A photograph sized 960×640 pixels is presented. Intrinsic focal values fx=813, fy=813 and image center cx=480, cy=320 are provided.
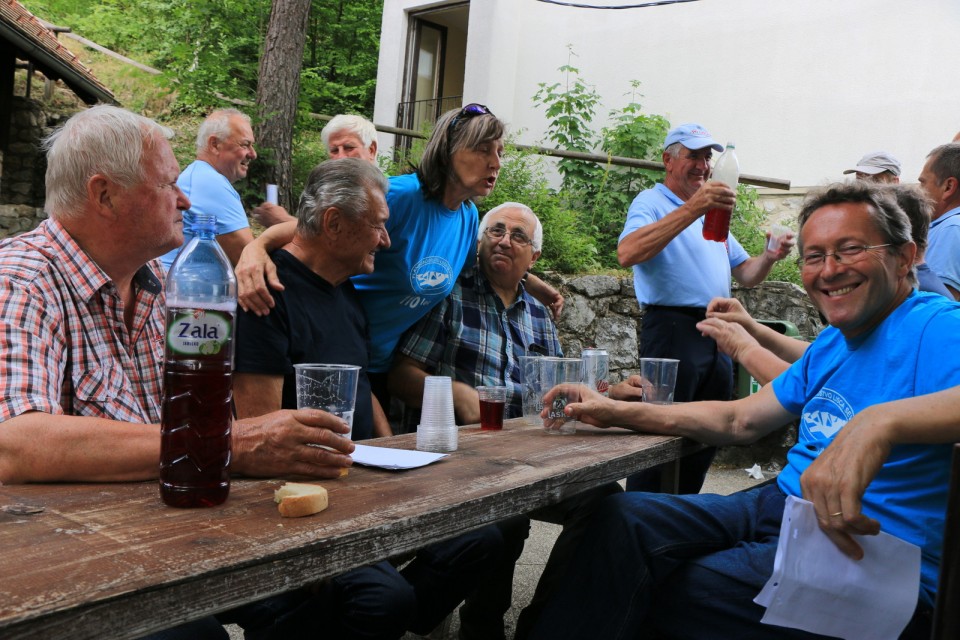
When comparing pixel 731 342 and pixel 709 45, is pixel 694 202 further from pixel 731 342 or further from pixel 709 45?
pixel 709 45

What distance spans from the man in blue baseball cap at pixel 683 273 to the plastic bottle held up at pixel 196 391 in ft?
7.97

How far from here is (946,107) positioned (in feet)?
28.0

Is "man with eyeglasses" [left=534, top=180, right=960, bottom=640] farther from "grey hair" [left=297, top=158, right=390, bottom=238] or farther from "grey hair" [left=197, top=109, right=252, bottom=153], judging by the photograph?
"grey hair" [left=197, top=109, right=252, bottom=153]

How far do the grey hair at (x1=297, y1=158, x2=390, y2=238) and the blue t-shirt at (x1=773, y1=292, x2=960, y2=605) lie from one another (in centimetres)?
141

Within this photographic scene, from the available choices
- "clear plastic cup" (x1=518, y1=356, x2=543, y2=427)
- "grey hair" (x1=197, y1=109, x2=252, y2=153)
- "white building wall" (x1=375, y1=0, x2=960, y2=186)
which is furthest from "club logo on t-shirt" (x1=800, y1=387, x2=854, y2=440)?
"white building wall" (x1=375, y1=0, x2=960, y2=186)

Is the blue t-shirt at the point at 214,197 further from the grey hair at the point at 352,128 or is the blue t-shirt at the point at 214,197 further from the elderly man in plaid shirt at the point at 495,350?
the elderly man in plaid shirt at the point at 495,350

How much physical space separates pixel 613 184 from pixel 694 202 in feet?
19.0

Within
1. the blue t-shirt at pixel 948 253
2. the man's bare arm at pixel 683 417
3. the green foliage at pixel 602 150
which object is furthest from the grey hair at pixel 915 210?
the green foliage at pixel 602 150

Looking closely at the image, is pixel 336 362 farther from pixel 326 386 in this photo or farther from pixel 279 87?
pixel 279 87

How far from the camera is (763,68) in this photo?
9562mm

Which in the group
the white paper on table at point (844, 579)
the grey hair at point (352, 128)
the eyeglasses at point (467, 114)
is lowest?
the white paper on table at point (844, 579)

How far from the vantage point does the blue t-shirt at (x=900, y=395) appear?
5.81 ft

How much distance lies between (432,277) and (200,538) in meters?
1.88

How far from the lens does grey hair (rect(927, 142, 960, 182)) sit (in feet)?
12.4
